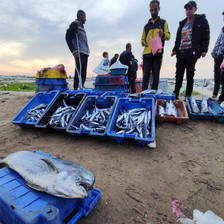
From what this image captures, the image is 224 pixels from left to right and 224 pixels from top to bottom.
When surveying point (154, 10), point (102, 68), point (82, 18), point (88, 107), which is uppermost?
point (82, 18)

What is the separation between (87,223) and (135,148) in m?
1.71

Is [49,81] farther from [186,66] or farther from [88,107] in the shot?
[186,66]

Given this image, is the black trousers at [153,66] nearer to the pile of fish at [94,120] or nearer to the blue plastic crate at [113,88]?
the blue plastic crate at [113,88]

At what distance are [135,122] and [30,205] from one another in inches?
103

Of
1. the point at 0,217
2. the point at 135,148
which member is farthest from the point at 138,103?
the point at 0,217

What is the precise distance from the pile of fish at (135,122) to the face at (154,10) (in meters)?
3.60

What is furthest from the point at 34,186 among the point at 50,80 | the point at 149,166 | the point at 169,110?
the point at 50,80

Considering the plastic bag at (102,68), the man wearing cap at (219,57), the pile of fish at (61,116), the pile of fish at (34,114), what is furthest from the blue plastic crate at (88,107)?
the plastic bag at (102,68)

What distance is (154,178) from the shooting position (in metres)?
2.27

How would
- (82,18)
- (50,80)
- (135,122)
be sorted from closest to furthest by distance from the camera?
(135,122) → (82,18) → (50,80)

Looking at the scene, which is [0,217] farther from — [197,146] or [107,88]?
[107,88]

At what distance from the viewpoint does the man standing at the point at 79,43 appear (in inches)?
224

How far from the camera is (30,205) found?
1214 millimetres

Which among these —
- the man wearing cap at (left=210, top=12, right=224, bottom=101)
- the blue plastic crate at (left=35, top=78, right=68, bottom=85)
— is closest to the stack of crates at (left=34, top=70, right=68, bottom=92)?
the blue plastic crate at (left=35, top=78, right=68, bottom=85)
